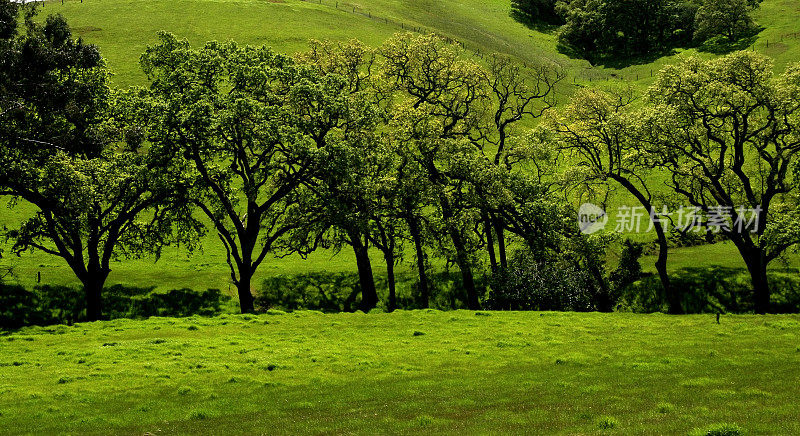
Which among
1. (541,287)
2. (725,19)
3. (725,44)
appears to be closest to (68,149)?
(541,287)

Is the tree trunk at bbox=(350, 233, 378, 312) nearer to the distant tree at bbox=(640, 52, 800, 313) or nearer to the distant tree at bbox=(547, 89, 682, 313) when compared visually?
the distant tree at bbox=(547, 89, 682, 313)

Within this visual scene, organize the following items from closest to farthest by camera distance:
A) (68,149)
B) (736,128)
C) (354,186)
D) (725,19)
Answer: (68,149), (354,186), (736,128), (725,19)

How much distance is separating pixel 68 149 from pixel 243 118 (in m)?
13.0

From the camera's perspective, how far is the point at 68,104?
45281 millimetres

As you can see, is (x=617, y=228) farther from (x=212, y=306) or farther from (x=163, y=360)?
(x=163, y=360)

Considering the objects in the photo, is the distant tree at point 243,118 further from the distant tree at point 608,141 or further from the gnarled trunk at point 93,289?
the distant tree at point 608,141

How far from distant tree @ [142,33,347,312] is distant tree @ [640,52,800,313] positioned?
2713 cm

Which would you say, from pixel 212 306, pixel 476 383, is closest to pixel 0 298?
pixel 212 306

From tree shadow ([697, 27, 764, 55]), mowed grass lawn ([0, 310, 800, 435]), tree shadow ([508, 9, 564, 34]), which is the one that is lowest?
mowed grass lawn ([0, 310, 800, 435])

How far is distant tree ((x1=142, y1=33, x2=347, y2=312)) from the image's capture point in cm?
4606

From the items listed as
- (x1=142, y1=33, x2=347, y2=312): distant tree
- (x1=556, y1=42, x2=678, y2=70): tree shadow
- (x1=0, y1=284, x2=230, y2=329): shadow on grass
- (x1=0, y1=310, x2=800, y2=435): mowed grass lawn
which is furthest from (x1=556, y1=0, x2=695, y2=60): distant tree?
(x1=0, y1=284, x2=230, y2=329): shadow on grass

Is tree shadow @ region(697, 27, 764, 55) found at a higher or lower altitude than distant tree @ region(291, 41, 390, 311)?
higher

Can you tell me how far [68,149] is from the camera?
45750 millimetres

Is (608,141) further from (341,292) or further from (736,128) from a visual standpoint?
(341,292)
